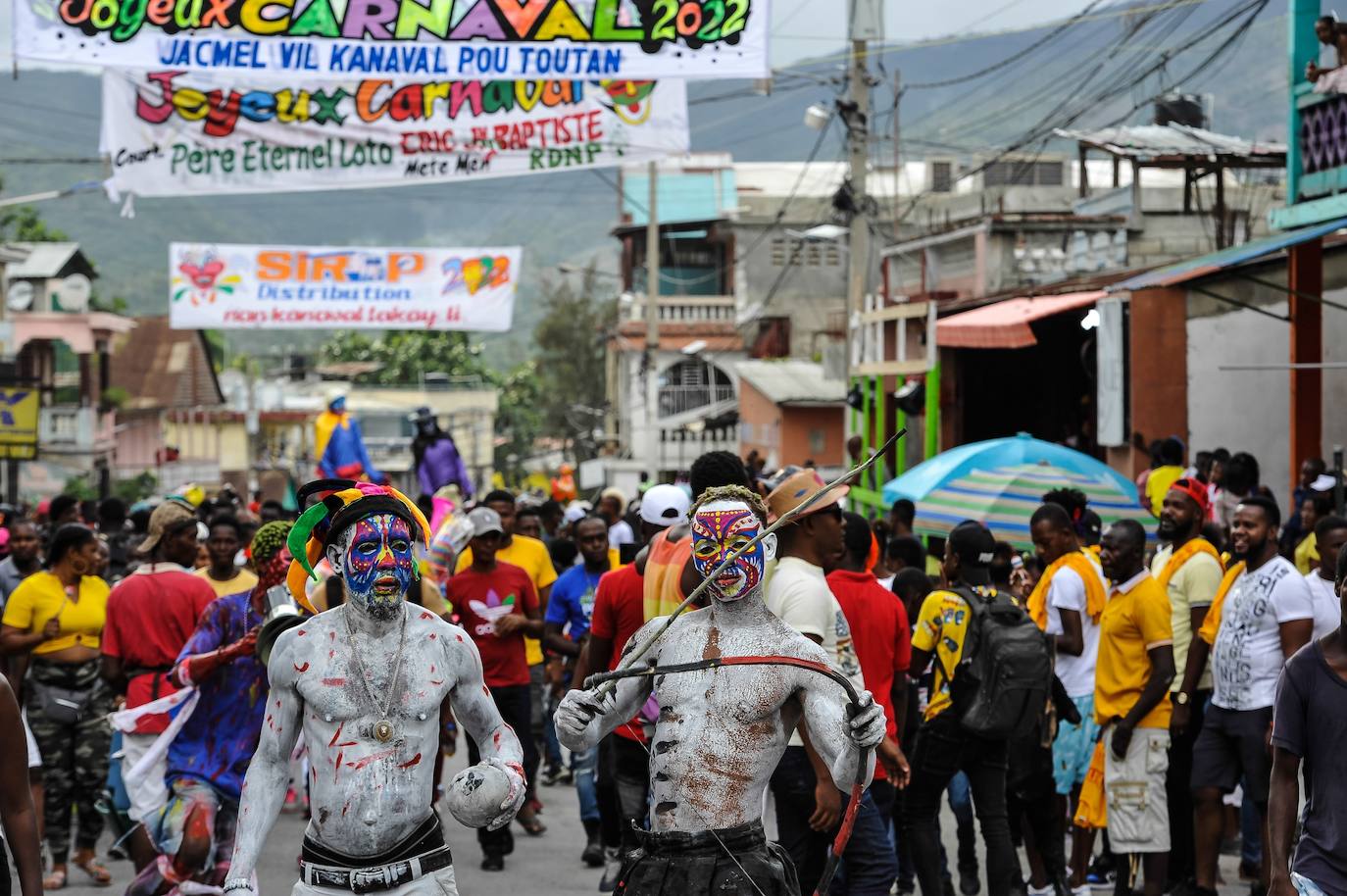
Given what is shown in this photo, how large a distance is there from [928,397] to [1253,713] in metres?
12.4

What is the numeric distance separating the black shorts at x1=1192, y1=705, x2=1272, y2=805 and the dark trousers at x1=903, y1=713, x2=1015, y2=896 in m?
0.98

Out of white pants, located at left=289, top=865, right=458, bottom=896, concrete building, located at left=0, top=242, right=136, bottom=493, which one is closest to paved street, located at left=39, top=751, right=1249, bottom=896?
→ white pants, located at left=289, top=865, right=458, bottom=896

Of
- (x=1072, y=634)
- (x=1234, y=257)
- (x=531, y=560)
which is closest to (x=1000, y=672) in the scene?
(x=1072, y=634)

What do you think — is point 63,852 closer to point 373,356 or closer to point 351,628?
point 351,628

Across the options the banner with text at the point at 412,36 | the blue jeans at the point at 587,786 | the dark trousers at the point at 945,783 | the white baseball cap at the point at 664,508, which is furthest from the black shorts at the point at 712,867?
the banner with text at the point at 412,36

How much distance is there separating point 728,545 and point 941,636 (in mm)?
2844

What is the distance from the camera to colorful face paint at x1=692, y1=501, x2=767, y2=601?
539cm

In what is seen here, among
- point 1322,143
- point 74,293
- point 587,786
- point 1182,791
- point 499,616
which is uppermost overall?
point 74,293

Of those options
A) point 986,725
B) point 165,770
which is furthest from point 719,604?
point 165,770

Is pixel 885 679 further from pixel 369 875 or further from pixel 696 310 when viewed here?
pixel 696 310

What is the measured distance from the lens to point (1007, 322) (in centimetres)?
2006

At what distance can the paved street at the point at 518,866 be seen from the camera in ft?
31.4

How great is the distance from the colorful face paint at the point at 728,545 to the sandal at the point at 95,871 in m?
5.47

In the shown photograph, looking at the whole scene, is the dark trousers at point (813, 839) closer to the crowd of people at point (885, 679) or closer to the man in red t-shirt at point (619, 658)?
the crowd of people at point (885, 679)
